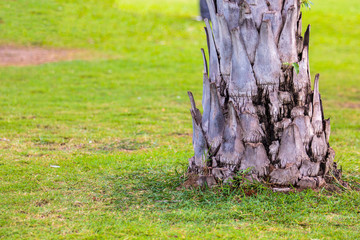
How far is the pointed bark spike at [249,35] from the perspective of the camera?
4.45m

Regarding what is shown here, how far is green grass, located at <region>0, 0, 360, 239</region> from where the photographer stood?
3896 millimetres

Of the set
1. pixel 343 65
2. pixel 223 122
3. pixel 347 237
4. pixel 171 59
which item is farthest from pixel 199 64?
pixel 347 237

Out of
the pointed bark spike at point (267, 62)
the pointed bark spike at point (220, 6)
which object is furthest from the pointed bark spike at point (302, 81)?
the pointed bark spike at point (220, 6)

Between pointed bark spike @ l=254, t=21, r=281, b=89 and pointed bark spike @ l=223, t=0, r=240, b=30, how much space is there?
276 mm

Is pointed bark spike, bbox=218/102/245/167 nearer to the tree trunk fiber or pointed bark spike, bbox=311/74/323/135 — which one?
the tree trunk fiber

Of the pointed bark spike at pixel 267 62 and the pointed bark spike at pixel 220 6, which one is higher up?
the pointed bark spike at pixel 220 6

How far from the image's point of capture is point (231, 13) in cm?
454

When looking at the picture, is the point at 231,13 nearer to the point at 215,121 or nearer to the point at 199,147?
the point at 215,121

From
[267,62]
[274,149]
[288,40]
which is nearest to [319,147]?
[274,149]

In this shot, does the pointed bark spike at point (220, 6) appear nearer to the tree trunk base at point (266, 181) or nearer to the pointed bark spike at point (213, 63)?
the pointed bark spike at point (213, 63)

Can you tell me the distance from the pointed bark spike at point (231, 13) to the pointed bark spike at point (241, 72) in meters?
0.14

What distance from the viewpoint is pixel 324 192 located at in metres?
4.45

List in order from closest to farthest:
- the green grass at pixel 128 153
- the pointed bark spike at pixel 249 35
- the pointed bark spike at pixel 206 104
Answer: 1. the green grass at pixel 128 153
2. the pointed bark spike at pixel 249 35
3. the pointed bark spike at pixel 206 104

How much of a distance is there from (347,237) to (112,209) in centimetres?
189
